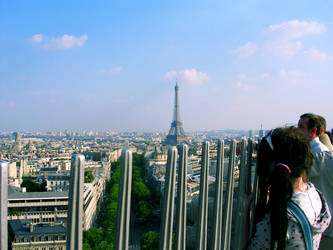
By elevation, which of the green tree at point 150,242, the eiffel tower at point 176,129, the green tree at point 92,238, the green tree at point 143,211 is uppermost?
the eiffel tower at point 176,129

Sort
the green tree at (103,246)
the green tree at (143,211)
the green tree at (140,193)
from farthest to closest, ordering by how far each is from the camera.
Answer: the green tree at (140,193)
the green tree at (143,211)
the green tree at (103,246)

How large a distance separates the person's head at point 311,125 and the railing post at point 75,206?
177 cm

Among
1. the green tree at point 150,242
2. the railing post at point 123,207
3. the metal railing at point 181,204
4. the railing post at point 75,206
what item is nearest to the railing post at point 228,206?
the metal railing at point 181,204

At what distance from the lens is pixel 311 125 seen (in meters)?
2.37

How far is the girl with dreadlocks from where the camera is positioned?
4.86ft

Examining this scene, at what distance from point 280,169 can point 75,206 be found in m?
0.98

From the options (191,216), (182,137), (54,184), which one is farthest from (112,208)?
(182,137)

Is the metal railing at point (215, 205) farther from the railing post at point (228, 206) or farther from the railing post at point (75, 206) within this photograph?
the railing post at point (75, 206)

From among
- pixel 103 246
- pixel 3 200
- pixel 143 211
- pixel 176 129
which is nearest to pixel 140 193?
pixel 143 211

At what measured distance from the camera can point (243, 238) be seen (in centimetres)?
179

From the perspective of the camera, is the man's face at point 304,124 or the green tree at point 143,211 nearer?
the man's face at point 304,124

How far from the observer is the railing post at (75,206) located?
130 centimetres

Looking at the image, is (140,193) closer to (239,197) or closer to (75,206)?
(239,197)

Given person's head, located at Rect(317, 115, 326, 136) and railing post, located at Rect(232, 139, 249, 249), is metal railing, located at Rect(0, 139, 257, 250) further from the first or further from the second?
person's head, located at Rect(317, 115, 326, 136)
